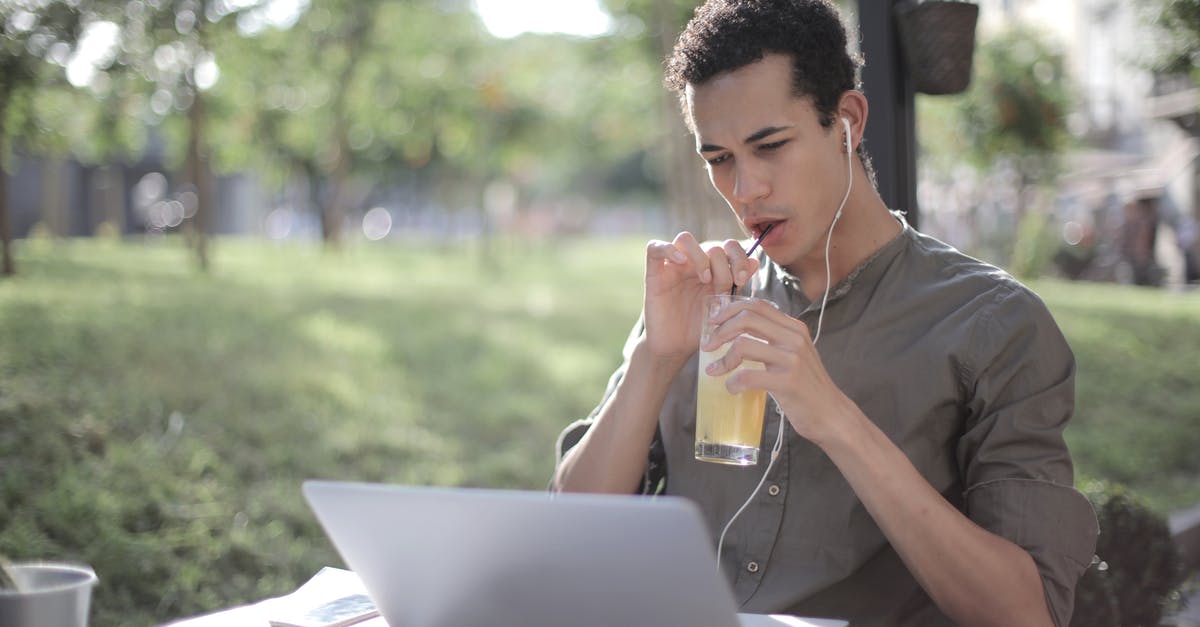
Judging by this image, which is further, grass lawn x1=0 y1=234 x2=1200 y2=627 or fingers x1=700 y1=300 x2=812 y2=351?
grass lawn x1=0 y1=234 x2=1200 y2=627

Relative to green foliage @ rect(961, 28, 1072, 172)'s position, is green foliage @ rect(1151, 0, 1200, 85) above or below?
below

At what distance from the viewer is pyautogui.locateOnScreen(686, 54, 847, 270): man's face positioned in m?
1.95

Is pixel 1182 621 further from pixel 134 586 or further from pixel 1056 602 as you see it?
pixel 134 586

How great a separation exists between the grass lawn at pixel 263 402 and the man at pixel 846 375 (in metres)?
2.65

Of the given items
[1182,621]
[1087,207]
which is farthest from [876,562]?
[1087,207]

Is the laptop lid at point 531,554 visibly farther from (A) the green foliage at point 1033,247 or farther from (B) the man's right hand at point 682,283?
(A) the green foliage at point 1033,247

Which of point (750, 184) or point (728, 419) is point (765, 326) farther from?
point (750, 184)

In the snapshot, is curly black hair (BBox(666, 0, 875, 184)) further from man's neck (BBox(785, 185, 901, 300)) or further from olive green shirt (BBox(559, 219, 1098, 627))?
olive green shirt (BBox(559, 219, 1098, 627))

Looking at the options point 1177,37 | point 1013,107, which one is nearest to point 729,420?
point 1177,37

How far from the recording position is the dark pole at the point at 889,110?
314cm

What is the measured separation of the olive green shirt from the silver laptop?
82 centimetres

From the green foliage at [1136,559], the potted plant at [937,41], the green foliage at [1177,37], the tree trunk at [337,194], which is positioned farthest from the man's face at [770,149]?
the tree trunk at [337,194]

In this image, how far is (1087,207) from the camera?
20.4 m

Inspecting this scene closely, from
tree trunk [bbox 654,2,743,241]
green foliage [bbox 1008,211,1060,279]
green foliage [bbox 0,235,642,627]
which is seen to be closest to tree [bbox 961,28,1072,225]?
green foliage [bbox 1008,211,1060,279]
